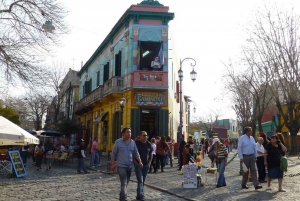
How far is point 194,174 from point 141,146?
2554 mm

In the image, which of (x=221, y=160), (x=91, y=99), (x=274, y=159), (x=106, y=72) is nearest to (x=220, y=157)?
(x=221, y=160)

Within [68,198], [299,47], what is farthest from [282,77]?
[68,198]

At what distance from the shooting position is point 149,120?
Result: 24281mm

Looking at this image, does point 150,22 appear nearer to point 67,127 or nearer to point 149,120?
point 149,120

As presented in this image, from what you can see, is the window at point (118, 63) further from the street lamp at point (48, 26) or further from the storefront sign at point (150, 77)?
the street lamp at point (48, 26)

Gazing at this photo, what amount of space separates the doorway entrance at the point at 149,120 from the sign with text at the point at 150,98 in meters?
0.52

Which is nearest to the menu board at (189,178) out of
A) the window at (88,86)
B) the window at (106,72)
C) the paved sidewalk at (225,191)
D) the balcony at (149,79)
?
the paved sidewalk at (225,191)

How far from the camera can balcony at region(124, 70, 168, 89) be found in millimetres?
23500

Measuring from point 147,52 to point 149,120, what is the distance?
461 cm

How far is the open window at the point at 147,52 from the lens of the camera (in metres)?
24.2

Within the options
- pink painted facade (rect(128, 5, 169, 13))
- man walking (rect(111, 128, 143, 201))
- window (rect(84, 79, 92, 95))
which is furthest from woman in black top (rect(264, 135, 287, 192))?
window (rect(84, 79, 92, 95))

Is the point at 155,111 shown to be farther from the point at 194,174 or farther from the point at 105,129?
the point at 194,174

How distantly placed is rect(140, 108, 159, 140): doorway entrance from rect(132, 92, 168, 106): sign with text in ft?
1.70

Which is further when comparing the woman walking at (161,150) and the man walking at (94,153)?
the man walking at (94,153)
